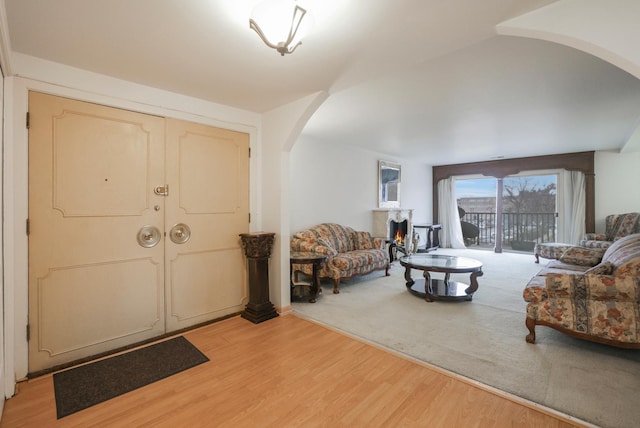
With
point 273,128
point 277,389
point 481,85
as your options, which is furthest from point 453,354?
point 273,128

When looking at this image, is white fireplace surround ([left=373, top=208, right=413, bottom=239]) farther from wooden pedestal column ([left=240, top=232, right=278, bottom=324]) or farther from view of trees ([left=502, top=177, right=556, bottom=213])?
wooden pedestal column ([left=240, top=232, right=278, bottom=324])

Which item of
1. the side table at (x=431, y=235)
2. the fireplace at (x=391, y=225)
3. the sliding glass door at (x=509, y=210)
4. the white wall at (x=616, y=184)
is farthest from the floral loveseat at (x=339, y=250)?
the white wall at (x=616, y=184)

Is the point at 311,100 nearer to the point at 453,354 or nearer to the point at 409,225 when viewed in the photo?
the point at 453,354

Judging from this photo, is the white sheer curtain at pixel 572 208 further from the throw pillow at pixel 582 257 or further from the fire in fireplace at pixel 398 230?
the fire in fireplace at pixel 398 230

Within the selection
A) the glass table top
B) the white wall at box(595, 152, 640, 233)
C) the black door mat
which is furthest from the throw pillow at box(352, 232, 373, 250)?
the white wall at box(595, 152, 640, 233)

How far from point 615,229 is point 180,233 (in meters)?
7.49

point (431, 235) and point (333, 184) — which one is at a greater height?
point (333, 184)

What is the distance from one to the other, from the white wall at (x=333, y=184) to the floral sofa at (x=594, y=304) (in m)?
3.24

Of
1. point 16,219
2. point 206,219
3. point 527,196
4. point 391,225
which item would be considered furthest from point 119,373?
point 527,196

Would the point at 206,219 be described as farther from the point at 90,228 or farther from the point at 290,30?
the point at 290,30

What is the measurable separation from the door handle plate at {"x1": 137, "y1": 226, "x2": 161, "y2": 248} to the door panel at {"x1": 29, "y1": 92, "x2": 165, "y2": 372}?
0.12ft

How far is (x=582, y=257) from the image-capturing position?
4121 millimetres

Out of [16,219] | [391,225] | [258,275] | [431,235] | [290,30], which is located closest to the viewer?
[290,30]

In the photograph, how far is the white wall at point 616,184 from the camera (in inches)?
228
